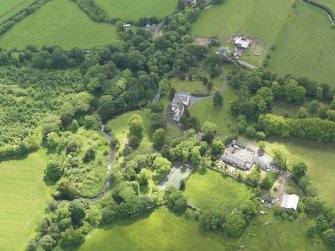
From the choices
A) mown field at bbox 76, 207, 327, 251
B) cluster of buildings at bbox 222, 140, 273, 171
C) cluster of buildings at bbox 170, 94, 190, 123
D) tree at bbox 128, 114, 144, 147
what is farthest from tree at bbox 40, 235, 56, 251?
cluster of buildings at bbox 170, 94, 190, 123

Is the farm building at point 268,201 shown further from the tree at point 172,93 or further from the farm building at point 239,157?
the tree at point 172,93

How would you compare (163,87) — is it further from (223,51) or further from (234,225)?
(234,225)

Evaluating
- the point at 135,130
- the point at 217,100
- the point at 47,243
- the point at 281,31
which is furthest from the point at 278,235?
the point at 281,31

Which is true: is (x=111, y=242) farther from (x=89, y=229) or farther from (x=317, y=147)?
(x=317, y=147)

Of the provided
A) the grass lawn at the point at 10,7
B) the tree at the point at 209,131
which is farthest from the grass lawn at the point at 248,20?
the grass lawn at the point at 10,7

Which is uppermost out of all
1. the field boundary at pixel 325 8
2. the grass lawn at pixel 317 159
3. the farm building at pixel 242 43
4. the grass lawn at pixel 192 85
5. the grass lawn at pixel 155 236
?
the field boundary at pixel 325 8

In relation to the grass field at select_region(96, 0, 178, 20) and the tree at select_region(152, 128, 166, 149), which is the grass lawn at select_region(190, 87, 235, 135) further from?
the grass field at select_region(96, 0, 178, 20)
